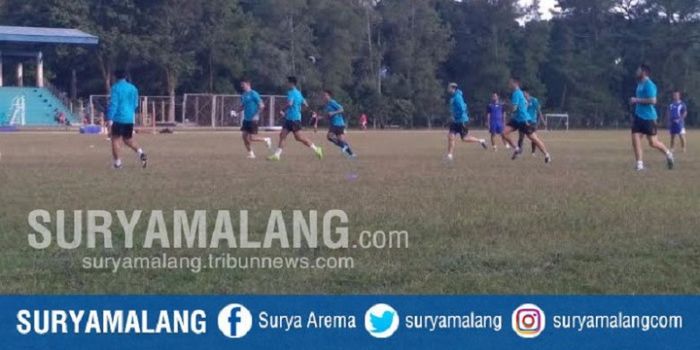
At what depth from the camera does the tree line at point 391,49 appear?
228 ft

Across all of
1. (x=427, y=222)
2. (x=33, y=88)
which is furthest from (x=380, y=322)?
(x=33, y=88)

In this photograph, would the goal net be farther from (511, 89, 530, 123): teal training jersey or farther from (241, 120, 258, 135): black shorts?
(511, 89, 530, 123): teal training jersey

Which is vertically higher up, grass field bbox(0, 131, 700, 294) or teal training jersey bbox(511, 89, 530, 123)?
teal training jersey bbox(511, 89, 530, 123)

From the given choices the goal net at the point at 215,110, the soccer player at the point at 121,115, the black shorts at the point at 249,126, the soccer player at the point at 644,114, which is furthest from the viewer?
the goal net at the point at 215,110

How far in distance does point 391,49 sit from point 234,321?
75.4 m

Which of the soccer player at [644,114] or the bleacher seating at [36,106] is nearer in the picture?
the soccer player at [644,114]

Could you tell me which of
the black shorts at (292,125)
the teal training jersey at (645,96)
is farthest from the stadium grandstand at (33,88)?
the teal training jersey at (645,96)

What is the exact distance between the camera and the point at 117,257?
25.4 ft

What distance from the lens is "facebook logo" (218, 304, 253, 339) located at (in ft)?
17.1

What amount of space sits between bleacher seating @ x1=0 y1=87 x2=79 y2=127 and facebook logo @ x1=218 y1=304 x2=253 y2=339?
62286mm

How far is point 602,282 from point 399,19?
2870 inches

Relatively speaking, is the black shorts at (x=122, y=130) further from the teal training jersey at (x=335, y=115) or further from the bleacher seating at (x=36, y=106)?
the bleacher seating at (x=36, y=106)

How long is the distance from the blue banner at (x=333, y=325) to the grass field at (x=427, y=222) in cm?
127

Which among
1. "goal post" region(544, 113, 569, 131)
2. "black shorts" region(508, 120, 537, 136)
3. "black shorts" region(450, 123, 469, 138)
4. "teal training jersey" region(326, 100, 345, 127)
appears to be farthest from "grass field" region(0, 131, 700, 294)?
"goal post" region(544, 113, 569, 131)
